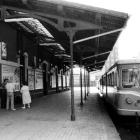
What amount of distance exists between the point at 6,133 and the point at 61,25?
460 cm

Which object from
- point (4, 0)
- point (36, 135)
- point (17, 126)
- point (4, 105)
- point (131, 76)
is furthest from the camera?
point (4, 105)

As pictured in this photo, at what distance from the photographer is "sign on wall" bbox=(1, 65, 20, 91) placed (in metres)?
12.7

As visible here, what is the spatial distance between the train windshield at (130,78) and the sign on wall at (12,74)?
701cm

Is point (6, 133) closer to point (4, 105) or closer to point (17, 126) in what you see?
point (17, 126)

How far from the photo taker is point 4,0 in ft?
30.8

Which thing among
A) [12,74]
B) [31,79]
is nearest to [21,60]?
[12,74]

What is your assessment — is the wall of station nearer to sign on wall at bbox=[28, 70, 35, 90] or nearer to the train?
sign on wall at bbox=[28, 70, 35, 90]

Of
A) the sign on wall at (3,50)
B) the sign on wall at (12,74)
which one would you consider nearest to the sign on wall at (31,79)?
the sign on wall at (12,74)

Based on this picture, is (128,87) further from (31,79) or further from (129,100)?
(31,79)

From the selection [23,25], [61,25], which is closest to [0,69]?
[23,25]

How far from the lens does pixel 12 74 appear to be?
13.8 metres

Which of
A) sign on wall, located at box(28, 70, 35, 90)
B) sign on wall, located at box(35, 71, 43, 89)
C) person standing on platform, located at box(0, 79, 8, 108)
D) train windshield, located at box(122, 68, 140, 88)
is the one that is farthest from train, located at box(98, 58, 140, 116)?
sign on wall, located at box(35, 71, 43, 89)

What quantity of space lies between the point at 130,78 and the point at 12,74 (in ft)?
26.4

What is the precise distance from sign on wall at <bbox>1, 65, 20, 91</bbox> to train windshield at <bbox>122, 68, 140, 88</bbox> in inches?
276
